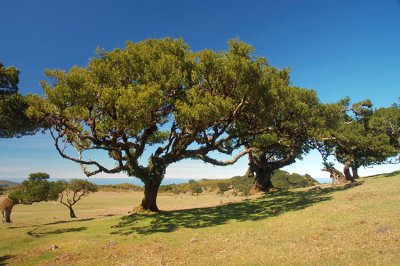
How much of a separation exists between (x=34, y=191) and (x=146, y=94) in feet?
84.6

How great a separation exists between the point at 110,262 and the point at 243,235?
708cm

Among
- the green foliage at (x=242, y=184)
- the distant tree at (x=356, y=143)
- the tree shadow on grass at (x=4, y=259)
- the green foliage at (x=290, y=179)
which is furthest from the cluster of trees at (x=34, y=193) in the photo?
the green foliage at (x=290, y=179)

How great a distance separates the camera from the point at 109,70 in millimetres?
22594

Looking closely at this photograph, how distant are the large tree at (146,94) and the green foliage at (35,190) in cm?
1399

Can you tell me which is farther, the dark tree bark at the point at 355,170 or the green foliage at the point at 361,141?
the dark tree bark at the point at 355,170

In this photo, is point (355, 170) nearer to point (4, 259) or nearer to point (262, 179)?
point (262, 179)

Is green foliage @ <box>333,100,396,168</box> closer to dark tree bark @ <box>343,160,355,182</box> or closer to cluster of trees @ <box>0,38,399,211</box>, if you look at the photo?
dark tree bark @ <box>343,160,355,182</box>

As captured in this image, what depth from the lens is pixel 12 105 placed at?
24.1 metres

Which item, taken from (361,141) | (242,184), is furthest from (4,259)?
(242,184)

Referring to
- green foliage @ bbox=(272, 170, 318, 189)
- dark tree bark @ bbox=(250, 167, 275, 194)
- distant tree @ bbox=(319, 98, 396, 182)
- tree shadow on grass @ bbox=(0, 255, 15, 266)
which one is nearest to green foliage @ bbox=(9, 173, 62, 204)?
tree shadow on grass @ bbox=(0, 255, 15, 266)

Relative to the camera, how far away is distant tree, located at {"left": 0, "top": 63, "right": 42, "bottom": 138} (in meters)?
24.0

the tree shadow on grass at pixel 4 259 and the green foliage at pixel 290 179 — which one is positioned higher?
the green foliage at pixel 290 179

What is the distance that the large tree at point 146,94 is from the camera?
66.8ft

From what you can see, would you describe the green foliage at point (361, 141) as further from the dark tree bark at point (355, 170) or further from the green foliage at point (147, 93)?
the green foliage at point (147, 93)
